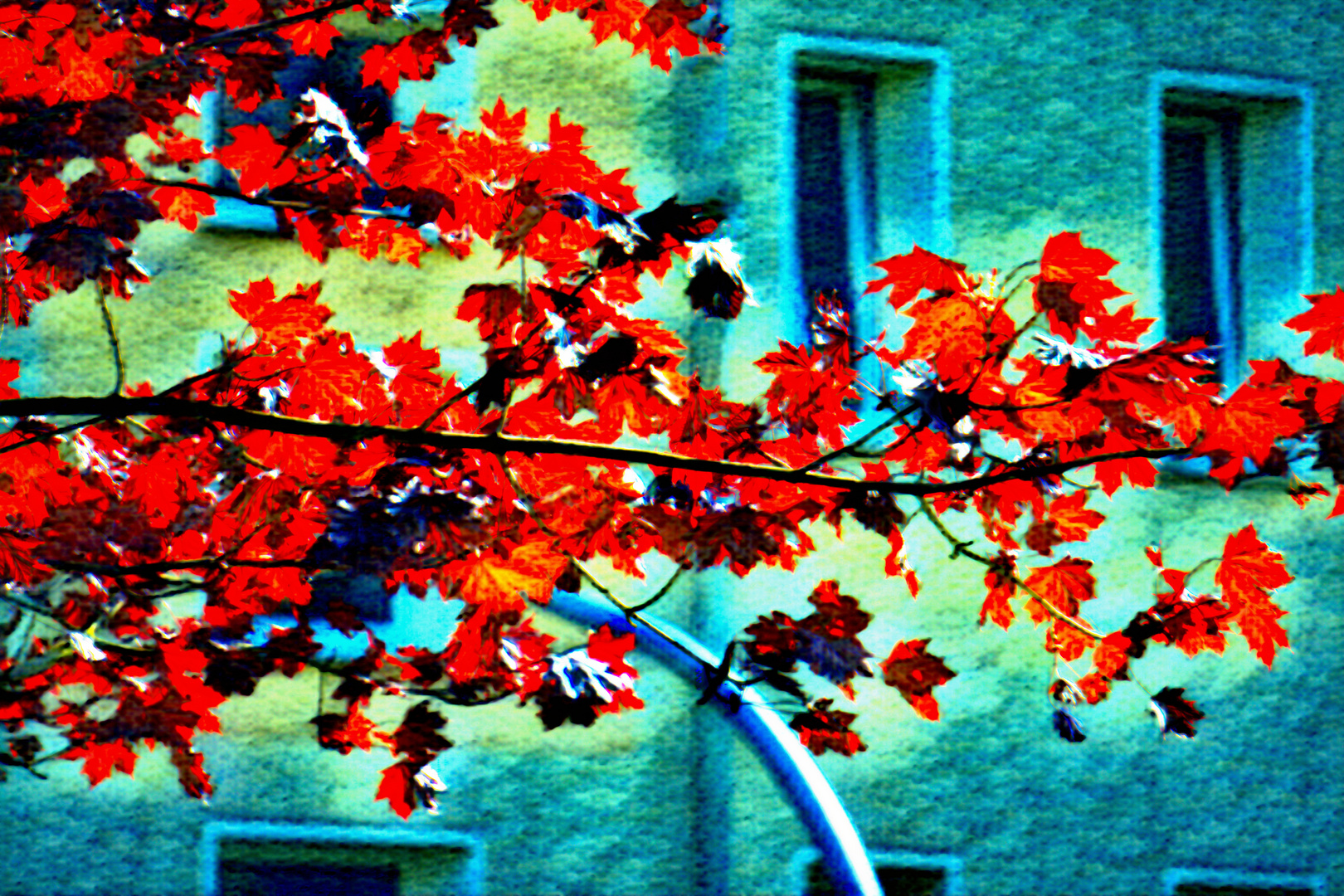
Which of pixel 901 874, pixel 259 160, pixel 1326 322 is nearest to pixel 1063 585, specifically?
pixel 1326 322

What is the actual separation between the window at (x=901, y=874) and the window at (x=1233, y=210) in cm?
301

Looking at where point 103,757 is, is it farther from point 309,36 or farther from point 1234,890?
point 1234,890

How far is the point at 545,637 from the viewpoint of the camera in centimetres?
378

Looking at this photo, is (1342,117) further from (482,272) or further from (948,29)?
(482,272)

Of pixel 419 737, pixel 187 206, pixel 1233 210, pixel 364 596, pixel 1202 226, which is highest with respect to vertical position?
pixel 1233 210

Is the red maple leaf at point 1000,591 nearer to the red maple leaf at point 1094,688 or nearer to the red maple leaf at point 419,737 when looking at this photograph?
the red maple leaf at point 1094,688

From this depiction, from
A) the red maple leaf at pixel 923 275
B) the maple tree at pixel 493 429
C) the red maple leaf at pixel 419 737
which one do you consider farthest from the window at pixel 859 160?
the red maple leaf at pixel 923 275

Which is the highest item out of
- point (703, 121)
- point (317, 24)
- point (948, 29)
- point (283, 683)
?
point (948, 29)

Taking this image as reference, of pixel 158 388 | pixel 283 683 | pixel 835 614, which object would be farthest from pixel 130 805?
pixel 835 614

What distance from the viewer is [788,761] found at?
392 centimetres

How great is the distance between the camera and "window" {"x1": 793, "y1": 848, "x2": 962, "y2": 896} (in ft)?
21.5

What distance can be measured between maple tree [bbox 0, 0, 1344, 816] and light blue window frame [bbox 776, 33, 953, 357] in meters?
2.53

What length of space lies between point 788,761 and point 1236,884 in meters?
4.16

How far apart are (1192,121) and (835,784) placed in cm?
417
